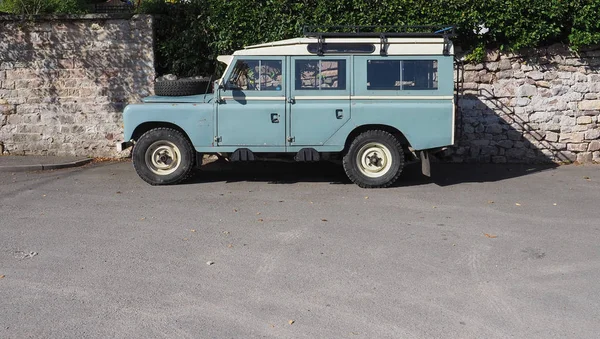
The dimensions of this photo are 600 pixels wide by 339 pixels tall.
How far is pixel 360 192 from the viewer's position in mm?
9625

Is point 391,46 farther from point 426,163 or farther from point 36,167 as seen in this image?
point 36,167

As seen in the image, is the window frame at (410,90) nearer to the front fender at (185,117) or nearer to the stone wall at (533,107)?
the front fender at (185,117)

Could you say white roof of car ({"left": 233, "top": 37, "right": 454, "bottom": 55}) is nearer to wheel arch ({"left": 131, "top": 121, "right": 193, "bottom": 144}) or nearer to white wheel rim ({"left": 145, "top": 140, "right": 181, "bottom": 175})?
wheel arch ({"left": 131, "top": 121, "right": 193, "bottom": 144})

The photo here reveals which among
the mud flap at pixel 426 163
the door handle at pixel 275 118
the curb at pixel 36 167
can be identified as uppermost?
the door handle at pixel 275 118

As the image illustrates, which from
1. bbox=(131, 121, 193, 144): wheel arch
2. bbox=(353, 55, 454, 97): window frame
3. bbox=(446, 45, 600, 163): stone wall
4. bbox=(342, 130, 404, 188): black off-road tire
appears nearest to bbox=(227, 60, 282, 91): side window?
bbox=(131, 121, 193, 144): wheel arch

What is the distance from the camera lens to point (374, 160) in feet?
32.4

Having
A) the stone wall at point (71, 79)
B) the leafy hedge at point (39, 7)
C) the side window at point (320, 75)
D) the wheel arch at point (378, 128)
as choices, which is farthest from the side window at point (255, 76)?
the leafy hedge at point (39, 7)

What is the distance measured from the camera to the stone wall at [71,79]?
12609 millimetres

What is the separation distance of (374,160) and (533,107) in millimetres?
4148

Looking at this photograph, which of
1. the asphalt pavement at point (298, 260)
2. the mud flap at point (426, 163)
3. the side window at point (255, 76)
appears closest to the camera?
the asphalt pavement at point (298, 260)

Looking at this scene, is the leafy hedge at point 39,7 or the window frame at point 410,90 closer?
the window frame at point 410,90

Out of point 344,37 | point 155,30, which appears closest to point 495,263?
point 344,37

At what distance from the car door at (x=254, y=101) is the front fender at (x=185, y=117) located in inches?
7.6

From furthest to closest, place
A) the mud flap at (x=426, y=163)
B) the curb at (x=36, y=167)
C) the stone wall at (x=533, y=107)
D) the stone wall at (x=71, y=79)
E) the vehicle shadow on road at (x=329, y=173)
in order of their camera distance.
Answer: the stone wall at (x=71, y=79) < the stone wall at (x=533, y=107) < the curb at (x=36, y=167) < the vehicle shadow on road at (x=329, y=173) < the mud flap at (x=426, y=163)
